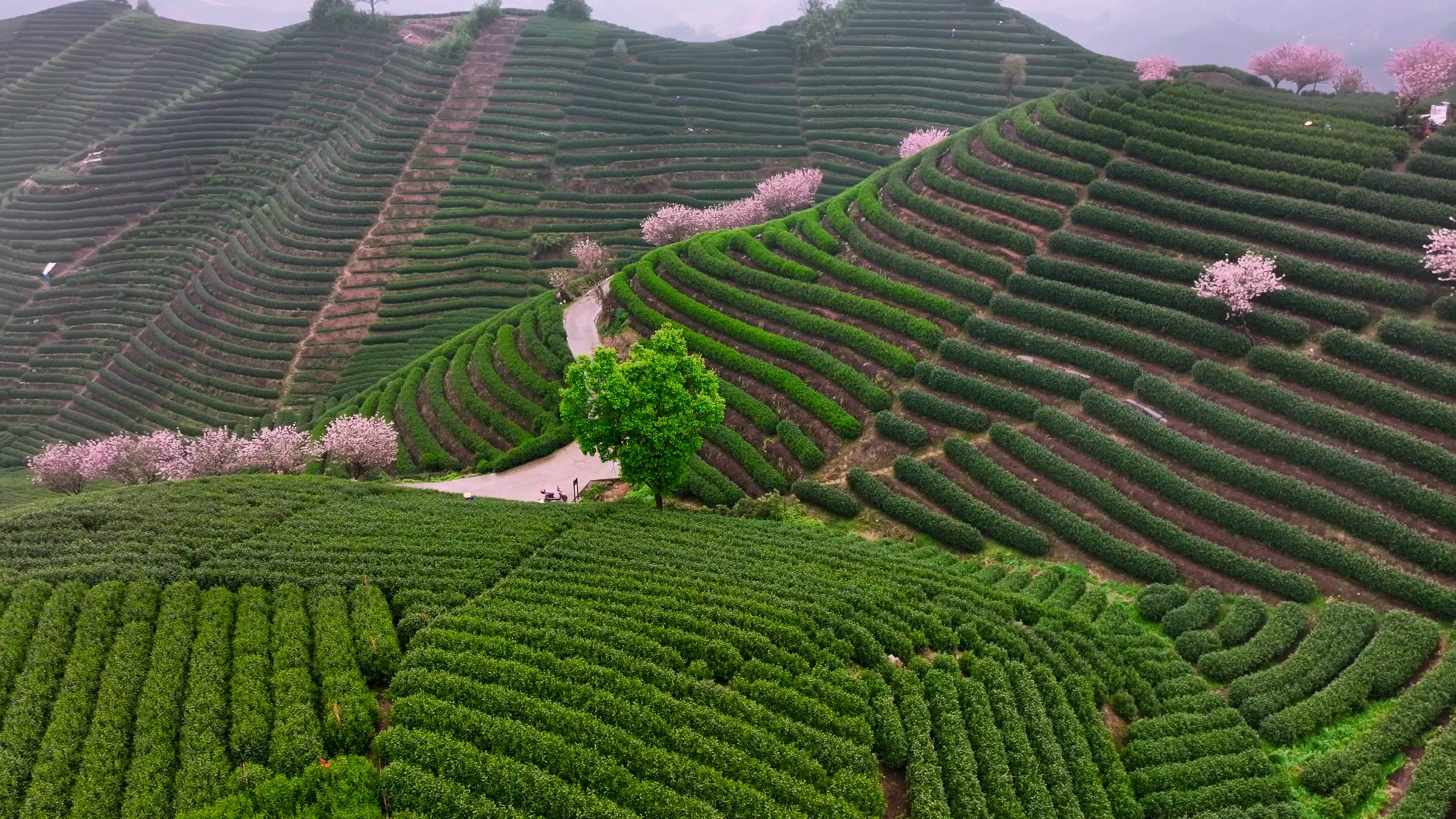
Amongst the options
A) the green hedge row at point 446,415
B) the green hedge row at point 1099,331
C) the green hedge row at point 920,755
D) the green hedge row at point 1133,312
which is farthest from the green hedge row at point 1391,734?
the green hedge row at point 446,415

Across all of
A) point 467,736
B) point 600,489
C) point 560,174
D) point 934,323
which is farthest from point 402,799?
point 560,174

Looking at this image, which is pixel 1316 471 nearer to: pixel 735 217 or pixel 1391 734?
pixel 1391 734

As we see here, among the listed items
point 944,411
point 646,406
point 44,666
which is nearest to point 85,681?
point 44,666

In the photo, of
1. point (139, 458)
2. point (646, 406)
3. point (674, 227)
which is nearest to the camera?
point (646, 406)

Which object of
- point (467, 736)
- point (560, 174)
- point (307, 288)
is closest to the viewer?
point (467, 736)

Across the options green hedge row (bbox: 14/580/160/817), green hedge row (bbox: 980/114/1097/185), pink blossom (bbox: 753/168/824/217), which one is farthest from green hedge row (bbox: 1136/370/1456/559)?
pink blossom (bbox: 753/168/824/217)

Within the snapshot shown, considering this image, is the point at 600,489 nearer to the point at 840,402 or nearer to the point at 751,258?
the point at 840,402

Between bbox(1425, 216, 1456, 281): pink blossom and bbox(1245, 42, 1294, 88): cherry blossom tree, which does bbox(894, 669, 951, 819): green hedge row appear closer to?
bbox(1425, 216, 1456, 281): pink blossom
